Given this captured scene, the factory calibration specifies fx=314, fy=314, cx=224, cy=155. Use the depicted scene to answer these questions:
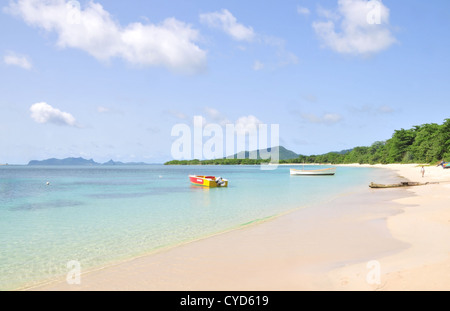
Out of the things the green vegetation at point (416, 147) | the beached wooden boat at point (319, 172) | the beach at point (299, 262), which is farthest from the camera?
the green vegetation at point (416, 147)

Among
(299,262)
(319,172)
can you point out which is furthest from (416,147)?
(299,262)

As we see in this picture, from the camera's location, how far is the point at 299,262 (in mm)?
8195

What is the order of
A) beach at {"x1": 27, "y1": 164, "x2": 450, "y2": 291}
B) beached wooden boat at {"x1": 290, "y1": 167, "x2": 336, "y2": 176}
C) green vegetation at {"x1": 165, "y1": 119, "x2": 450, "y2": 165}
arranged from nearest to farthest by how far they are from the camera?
beach at {"x1": 27, "y1": 164, "x2": 450, "y2": 291}
beached wooden boat at {"x1": 290, "y1": 167, "x2": 336, "y2": 176}
green vegetation at {"x1": 165, "y1": 119, "x2": 450, "y2": 165}

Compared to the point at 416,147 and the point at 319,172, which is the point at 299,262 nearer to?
the point at 319,172

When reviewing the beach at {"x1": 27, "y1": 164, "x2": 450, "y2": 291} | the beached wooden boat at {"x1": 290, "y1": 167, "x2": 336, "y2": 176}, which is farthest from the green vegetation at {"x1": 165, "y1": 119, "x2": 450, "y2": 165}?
the beach at {"x1": 27, "y1": 164, "x2": 450, "y2": 291}

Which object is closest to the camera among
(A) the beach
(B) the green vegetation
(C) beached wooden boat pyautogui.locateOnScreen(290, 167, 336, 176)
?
(A) the beach

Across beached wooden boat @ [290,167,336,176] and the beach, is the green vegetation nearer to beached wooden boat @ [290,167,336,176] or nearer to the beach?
beached wooden boat @ [290,167,336,176]

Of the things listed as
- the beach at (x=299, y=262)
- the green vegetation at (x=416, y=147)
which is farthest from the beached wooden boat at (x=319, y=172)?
the beach at (x=299, y=262)

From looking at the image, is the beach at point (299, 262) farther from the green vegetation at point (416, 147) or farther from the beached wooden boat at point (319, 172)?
the green vegetation at point (416, 147)

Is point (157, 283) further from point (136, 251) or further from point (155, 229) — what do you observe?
point (155, 229)

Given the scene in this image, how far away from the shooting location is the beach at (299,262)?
659 centimetres

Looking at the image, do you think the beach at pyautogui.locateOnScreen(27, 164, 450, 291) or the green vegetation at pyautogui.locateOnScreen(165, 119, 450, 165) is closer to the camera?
the beach at pyautogui.locateOnScreen(27, 164, 450, 291)

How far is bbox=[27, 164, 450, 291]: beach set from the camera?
21.6 feet
